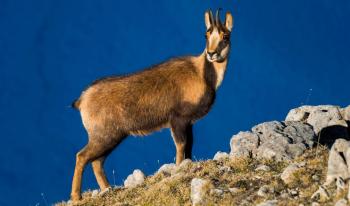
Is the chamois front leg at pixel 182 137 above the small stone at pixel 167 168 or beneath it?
above

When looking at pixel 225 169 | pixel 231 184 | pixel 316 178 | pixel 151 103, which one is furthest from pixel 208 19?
pixel 316 178

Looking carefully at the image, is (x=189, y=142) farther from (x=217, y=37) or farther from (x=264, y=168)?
(x=264, y=168)

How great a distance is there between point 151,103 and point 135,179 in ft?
5.70

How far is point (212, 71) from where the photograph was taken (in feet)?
48.6

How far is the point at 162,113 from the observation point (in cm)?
1462

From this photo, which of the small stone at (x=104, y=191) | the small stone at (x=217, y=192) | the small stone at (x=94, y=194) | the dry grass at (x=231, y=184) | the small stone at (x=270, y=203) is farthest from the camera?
the small stone at (x=94, y=194)

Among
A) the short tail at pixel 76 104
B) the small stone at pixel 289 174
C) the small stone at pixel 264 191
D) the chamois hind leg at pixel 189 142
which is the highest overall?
the short tail at pixel 76 104

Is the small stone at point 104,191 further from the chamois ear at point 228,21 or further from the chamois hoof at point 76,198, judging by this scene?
the chamois ear at point 228,21

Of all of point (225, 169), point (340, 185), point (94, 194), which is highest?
point (94, 194)

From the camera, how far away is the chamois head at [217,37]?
1402 centimetres

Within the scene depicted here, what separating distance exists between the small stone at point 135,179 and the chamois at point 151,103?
51 centimetres

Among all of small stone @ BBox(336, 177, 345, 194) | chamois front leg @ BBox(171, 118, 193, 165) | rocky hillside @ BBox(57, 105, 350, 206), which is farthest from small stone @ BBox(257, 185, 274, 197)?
chamois front leg @ BBox(171, 118, 193, 165)

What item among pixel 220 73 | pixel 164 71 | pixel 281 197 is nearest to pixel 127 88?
pixel 164 71

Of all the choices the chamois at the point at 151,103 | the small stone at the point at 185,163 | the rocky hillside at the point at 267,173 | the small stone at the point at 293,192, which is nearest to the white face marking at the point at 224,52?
the chamois at the point at 151,103
